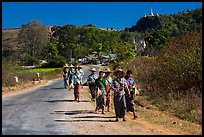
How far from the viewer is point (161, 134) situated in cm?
965

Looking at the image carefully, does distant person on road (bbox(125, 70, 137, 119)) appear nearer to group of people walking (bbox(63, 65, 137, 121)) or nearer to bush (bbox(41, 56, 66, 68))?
group of people walking (bbox(63, 65, 137, 121))

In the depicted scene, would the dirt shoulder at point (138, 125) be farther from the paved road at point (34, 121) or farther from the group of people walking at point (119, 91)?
the paved road at point (34, 121)

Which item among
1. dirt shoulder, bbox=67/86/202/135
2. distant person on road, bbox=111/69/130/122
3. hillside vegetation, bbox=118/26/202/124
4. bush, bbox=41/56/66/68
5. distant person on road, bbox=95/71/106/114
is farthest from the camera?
bush, bbox=41/56/66/68

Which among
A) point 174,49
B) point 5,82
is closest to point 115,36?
point 5,82

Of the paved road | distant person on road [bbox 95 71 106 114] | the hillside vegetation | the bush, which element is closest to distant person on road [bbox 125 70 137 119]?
distant person on road [bbox 95 71 106 114]

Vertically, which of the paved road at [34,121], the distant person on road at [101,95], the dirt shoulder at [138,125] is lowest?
the dirt shoulder at [138,125]

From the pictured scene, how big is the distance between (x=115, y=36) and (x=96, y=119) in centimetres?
8848

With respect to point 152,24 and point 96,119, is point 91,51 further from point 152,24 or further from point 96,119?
point 96,119

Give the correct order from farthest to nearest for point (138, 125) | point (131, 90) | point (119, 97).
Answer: point (131, 90)
point (119, 97)
point (138, 125)

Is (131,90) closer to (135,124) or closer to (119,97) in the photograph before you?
(119,97)

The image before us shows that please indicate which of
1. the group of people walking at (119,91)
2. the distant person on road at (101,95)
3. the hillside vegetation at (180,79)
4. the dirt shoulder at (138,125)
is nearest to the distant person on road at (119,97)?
the group of people walking at (119,91)

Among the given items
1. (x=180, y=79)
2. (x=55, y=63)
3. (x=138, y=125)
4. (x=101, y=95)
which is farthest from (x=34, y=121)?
(x=55, y=63)

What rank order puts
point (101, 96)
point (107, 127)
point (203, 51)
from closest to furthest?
point (107, 127), point (101, 96), point (203, 51)

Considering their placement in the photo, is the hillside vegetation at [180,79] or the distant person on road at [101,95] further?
the hillside vegetation at [180,79]
